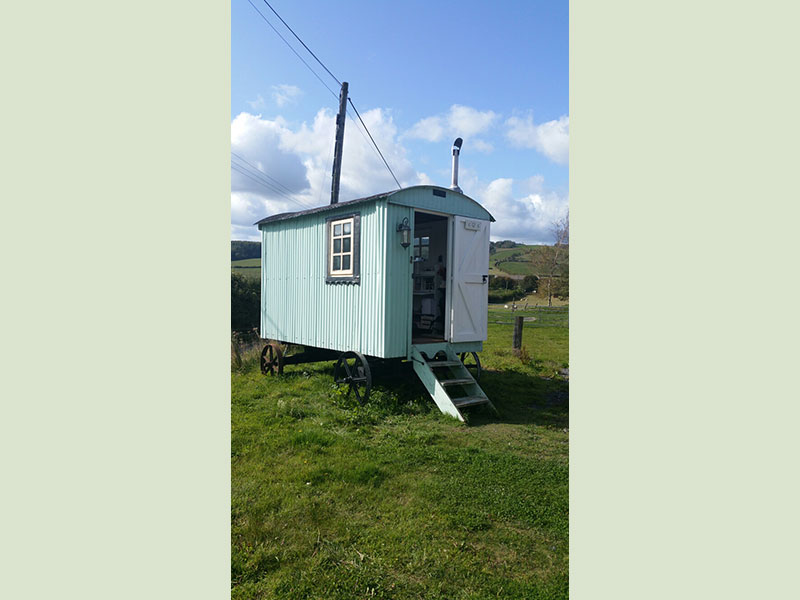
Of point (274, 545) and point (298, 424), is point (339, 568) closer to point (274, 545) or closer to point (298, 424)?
point (274, 545)

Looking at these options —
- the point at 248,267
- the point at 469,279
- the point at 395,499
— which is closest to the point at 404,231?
the point at 469,279

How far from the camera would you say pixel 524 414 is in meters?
6.73

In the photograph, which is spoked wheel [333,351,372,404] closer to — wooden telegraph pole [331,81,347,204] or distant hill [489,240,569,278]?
wooden telegraph pole [331,81,347,204]

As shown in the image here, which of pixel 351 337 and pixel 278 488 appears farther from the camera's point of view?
pixel 351 337

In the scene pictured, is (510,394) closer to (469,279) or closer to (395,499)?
(469,279)

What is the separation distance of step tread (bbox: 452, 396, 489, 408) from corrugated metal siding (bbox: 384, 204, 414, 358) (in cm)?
112

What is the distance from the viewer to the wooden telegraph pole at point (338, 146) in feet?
37.6

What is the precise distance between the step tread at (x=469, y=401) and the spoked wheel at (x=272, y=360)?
13.3 ft

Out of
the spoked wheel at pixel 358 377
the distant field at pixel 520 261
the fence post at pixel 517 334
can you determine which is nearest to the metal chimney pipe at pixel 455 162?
the spoked wheel at pixel 358 377

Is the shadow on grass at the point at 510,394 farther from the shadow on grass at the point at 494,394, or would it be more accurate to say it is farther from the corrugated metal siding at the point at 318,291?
the corrugated metal siding at the point at 318,291

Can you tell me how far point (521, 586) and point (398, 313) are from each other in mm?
4558

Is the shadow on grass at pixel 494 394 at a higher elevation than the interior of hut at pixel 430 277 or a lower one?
lower

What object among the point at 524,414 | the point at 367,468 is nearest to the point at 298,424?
the point at 367,468

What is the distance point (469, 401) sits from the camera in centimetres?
644
